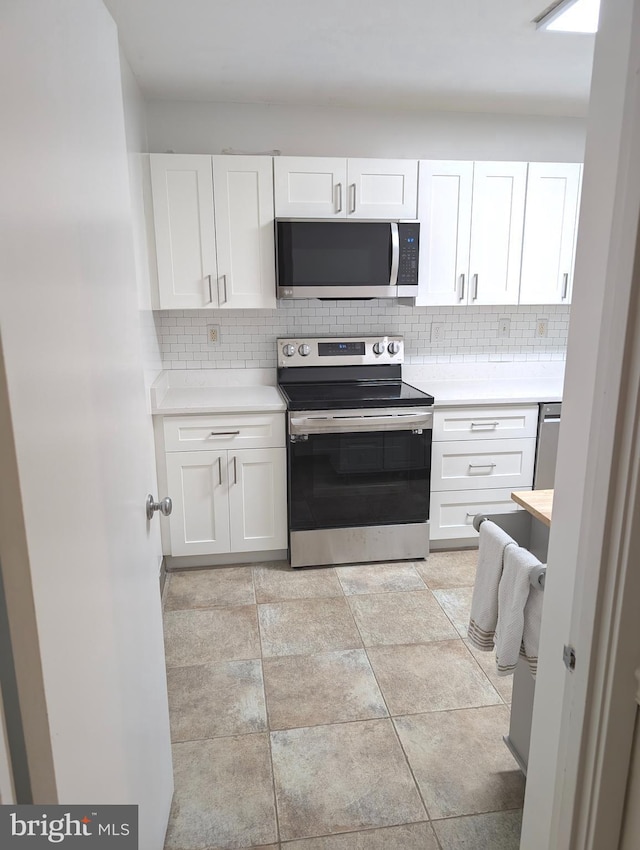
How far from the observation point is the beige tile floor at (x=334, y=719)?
164 cm

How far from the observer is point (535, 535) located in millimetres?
1777

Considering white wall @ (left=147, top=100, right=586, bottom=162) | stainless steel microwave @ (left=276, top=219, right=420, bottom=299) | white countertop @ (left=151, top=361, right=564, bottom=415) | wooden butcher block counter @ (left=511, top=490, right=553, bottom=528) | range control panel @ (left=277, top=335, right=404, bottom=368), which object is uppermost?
white wall @ (left=147, top=100, right=586, bottom=162)

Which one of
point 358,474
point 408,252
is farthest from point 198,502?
point 408,252

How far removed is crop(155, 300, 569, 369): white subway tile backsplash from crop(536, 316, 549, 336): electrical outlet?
0.06ft

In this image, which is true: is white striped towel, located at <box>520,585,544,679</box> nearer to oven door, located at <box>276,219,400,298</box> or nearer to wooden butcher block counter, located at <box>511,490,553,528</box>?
wooden butcher block counter, located at <box>511,490,553,528</box>

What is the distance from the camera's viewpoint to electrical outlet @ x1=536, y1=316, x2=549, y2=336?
3736 millimetres

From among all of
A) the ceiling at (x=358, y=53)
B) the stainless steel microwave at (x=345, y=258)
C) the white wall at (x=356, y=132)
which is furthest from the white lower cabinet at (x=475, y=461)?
the ceiling at (x=358, y=53)

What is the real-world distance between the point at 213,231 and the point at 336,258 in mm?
658

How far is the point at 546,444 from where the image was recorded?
10.8 ft

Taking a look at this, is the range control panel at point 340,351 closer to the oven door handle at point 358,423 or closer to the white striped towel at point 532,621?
the oven door handle at point 358,423

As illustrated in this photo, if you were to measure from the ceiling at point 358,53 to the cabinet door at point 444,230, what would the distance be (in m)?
0.41

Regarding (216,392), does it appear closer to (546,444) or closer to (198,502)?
(198,502)

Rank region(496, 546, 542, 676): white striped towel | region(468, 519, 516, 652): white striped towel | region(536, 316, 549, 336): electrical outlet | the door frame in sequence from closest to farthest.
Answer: the door frame → region(496, 546, 542, 676): white striped towel → region(468, 519, 516, 652): white striped towel → region(536, 316, 549, 336): electrical outlet

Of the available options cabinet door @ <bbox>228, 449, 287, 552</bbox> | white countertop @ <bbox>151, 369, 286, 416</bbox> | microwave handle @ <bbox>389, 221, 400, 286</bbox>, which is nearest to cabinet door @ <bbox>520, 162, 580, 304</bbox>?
microwave handle @ <bbox>389, 221, 400, 286</bbox>
